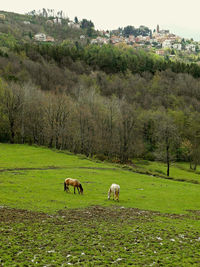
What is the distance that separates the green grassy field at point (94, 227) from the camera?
13.1 meters

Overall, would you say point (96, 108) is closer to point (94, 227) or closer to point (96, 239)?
point (94, 227)

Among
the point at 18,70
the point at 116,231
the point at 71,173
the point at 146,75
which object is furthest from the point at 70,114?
the point at 146,75

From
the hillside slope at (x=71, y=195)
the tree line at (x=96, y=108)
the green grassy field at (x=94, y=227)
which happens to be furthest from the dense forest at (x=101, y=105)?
the green grassy field at (x=94, y=227)

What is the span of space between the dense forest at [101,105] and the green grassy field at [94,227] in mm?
47499

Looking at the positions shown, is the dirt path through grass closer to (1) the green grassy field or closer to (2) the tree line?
(1) the green grassy field

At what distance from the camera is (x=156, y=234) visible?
1759cm

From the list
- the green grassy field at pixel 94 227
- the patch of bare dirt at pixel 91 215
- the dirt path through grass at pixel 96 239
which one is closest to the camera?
the dirt path through grass at pixel 96 239

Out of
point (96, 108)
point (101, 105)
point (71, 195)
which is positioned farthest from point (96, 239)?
point (101, 105)

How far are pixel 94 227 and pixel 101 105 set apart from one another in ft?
262

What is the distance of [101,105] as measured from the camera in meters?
96.2

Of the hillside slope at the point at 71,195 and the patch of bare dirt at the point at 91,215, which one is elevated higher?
the patch of bare dirt at the point at 91,215

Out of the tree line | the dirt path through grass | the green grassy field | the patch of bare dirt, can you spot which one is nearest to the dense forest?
the tree line

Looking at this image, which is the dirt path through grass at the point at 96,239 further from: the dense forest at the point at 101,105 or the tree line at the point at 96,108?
the dense forest at the point at 101,105

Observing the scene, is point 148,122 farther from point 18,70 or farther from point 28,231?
point 28,231
